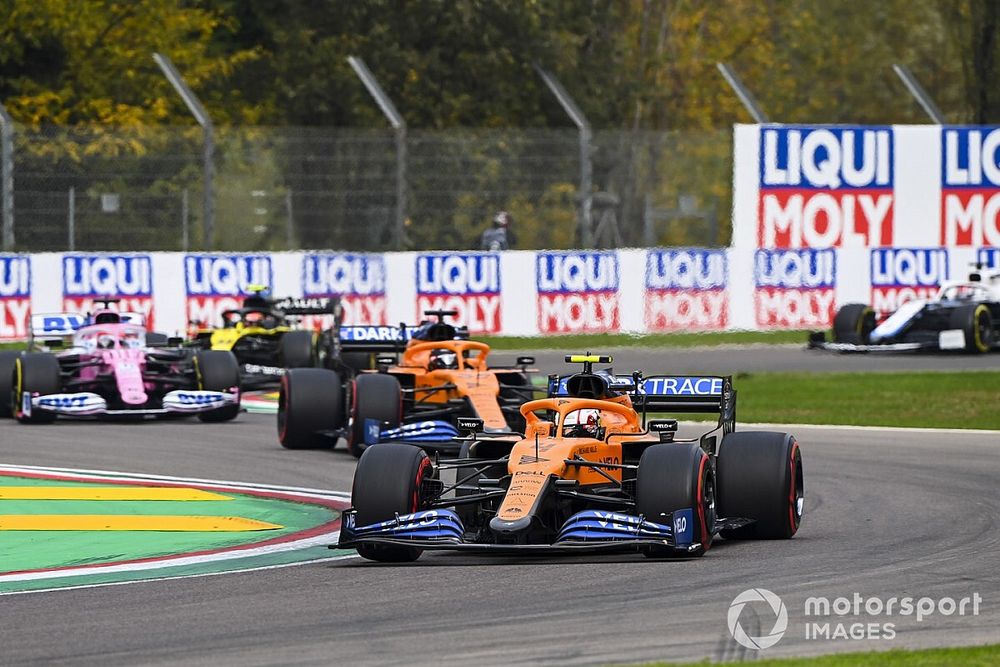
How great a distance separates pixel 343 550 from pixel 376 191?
1971cm

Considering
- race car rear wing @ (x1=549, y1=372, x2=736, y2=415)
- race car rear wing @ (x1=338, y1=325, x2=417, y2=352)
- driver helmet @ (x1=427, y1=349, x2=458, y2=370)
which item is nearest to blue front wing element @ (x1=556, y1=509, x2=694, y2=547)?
race car rear wing @ (x1=549, y1=372, x2=736, y2=415)

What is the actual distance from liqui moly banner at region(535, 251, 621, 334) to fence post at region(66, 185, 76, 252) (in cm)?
693

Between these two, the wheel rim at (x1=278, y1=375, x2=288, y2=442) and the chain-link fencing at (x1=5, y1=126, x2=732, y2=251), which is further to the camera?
the chain-link fencing at (x1=5, y1=126, x2=732, y2=251)

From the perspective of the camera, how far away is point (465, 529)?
1185 centimetres

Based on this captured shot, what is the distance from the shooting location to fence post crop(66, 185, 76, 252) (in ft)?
97.2

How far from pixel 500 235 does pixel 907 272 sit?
6.76 meters

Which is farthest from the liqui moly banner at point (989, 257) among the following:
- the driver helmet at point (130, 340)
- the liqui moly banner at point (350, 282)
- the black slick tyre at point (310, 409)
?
the black slick tyre at point (310, 409)

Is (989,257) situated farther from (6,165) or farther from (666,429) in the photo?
(666,429)

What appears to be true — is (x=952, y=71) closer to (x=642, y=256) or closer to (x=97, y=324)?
(x=642, y=256)

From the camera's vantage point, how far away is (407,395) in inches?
713

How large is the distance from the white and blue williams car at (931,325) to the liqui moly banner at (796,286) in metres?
2.45

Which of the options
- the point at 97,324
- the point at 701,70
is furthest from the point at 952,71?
the point at 97,324

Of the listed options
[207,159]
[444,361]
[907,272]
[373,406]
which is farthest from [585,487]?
[907,272]

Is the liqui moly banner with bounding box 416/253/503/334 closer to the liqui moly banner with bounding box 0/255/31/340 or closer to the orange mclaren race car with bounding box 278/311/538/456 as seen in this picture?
Answer: the liqui moly banner with bounding box 0/255/31/340
